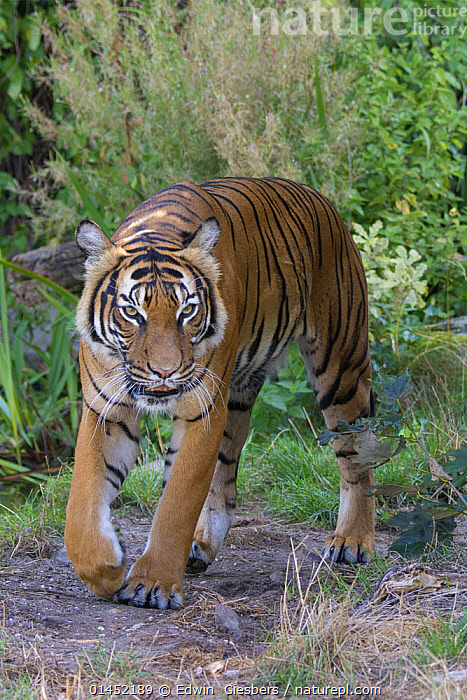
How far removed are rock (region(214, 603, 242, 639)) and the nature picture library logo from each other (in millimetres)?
4124

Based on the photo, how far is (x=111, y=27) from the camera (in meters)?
5.90

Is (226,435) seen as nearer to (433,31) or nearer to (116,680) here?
(116,680)

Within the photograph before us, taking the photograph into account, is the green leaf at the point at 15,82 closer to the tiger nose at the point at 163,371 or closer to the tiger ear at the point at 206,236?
the tiger ear at the point at 206,236

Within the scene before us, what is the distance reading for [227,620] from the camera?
2.52 meters

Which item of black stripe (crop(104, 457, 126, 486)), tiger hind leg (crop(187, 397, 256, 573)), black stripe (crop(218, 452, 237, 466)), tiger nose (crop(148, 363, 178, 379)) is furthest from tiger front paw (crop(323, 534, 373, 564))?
tiger nose (crop(148, 363, 178, 379))

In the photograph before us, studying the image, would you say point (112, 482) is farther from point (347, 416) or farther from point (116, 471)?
point (347, 416)

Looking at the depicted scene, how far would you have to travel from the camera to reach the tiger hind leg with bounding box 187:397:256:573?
3283 mm

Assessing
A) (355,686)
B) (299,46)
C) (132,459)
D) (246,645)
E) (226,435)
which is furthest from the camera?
(299,46)

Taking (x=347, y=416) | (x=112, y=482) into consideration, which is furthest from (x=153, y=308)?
(x=347, y=416)

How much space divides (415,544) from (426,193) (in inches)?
162

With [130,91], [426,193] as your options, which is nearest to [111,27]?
[130,91]

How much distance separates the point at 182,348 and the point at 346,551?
4.31ft

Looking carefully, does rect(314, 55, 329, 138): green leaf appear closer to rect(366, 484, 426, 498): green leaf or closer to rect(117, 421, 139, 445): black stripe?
rect(117, 421, 139, 445): black stripe

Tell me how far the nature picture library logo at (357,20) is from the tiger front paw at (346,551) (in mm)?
3584
